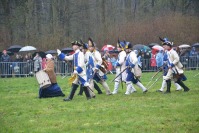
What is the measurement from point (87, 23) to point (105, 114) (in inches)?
1444

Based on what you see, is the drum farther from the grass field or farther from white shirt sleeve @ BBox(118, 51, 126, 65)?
white shirt sleeve @ BBox(118, 51, 126, 65)

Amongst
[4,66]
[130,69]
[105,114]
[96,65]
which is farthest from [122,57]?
[4,66]

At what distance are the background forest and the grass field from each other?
26.6 meters

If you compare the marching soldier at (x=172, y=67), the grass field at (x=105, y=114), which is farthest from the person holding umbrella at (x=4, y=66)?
the marching soldier at (x=172, y=67)

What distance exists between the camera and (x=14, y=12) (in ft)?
141

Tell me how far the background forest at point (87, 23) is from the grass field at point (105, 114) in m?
26.6

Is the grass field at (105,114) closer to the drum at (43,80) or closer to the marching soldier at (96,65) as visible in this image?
the drum at (43,80)

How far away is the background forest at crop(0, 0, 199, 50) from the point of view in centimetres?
4178

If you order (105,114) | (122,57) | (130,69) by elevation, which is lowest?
(105,114)

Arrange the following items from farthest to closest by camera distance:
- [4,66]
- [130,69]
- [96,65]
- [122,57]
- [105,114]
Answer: [4,66]
[122,57]
[130,69]
[96,65]
[105,114]

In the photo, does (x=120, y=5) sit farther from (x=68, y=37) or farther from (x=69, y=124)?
(x=69, y=124)

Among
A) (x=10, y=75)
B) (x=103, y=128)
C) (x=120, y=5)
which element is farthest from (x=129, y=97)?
(x=120, y=5)

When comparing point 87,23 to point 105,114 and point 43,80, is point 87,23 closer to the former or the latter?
point 43,80

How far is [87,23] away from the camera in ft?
156
